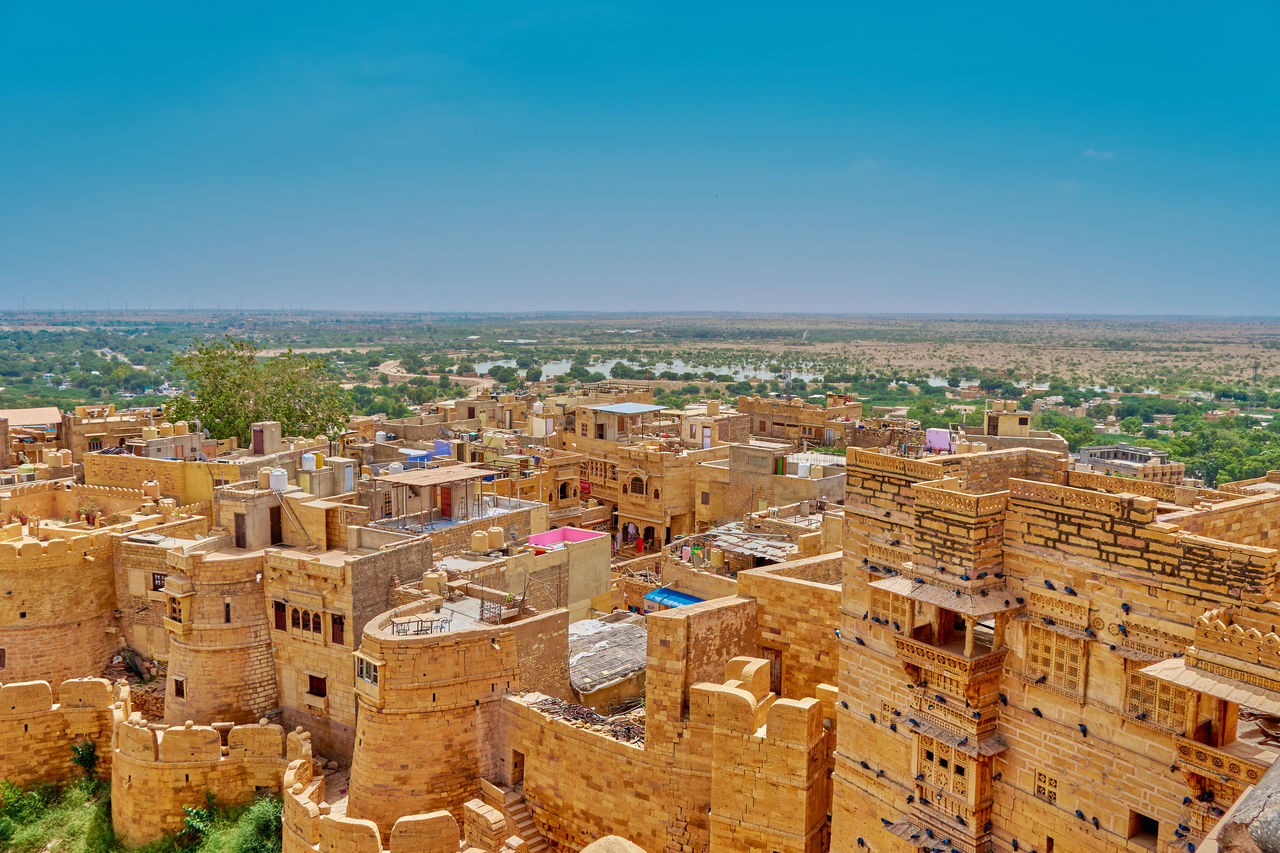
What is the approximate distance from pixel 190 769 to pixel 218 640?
2.93 metres

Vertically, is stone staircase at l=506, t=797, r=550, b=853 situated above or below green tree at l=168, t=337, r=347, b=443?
below

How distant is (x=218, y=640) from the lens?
22.8 meters

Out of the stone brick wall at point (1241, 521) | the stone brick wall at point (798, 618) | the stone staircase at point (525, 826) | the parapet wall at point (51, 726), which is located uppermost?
the stone brick wall at point (1241, 521)

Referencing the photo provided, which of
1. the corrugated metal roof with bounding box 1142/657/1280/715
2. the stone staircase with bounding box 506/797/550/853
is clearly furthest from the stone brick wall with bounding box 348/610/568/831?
the corrugated metal roof with bounding box 1142/657/1280/715

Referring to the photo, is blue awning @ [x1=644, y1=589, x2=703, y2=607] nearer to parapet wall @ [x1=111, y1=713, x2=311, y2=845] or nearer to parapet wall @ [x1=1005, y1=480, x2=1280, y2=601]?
parapet wall @ [x1=111, y1=713, x2=311, y2=845]

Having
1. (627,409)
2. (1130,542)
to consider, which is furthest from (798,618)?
(627,409)

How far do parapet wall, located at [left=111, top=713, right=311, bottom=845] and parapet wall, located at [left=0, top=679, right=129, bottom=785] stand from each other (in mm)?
2686

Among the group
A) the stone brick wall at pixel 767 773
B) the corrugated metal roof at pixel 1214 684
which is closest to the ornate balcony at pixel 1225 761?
the corrugated metal roof at pixel 1214 684

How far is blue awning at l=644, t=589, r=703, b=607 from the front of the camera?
2262cm

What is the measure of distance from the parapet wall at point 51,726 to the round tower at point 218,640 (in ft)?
8.34

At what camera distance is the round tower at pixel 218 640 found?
2258cm

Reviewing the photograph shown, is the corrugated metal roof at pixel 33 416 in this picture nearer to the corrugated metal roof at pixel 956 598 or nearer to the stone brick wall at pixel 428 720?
the stone brick wall at pixel 428 720

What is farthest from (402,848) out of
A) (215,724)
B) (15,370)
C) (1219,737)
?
(15,370)

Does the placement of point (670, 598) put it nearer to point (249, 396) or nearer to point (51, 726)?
point (51, 726)
